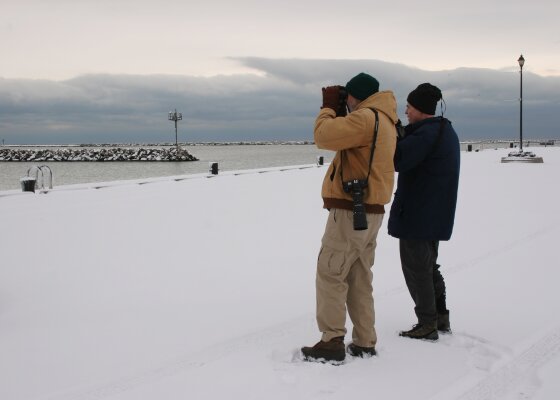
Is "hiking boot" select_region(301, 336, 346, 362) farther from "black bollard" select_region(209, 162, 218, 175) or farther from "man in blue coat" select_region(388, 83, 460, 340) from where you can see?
"black bollard" select_region(209, 162, 218, 175)

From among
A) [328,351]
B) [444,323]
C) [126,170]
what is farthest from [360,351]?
[126,170]

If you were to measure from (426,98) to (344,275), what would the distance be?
1423 millimetres

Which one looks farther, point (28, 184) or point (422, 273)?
point (28, 184)

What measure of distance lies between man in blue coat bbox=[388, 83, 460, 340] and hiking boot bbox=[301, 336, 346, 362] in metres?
0.79

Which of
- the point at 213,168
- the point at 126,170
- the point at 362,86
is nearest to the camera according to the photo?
the point at 362,86

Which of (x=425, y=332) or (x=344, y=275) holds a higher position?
(x=344, y=275)

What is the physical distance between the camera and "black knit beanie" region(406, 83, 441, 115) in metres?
3.85

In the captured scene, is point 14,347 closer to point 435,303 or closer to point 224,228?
point 435,303

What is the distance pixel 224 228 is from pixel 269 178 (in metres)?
10.3

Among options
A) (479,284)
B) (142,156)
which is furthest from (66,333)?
(142,156)

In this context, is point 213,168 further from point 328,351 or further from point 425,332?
point 328,351

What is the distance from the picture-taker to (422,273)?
388 centimetres

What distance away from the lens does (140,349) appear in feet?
12.7

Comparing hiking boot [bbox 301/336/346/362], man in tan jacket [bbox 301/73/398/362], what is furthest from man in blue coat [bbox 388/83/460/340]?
hiking boot [bbox 301/336/346/362]
